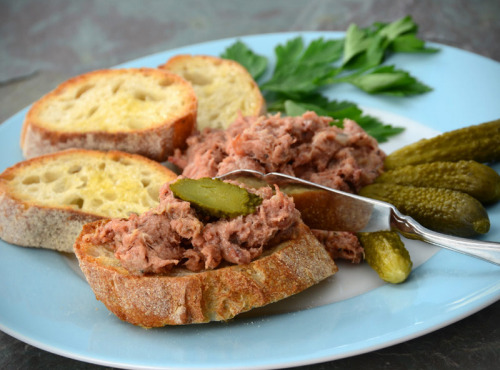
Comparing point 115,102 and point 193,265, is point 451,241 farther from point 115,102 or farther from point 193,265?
point 115,102

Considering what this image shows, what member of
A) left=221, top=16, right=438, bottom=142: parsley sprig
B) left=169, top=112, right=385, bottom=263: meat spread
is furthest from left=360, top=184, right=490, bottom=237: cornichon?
left=221, top=16, right=438, bottom=142: parsley sprig

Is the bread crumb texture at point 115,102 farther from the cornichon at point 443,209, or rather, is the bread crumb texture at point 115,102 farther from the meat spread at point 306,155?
the cornichon at point 443,209

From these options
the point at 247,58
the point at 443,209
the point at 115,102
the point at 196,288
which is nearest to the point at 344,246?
the point at 443,209

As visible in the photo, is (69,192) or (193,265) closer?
(193,265)

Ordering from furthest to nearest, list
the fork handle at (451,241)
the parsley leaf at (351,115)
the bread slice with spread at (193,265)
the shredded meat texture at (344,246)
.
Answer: the parsley leaf at (351,115) < the shredded meat texture at (344,246) < the bread slice with spread at (193,265) < the fork handle at (451,241)

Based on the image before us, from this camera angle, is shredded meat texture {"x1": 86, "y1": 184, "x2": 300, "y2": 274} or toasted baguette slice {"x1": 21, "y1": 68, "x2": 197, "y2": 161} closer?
shredded meat texture {"x1": 86, "y1": 184, "x2": 300, "y2": 274}

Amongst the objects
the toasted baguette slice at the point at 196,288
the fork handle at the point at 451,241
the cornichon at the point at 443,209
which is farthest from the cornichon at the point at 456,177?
the toasted baguette slice at the point at 196,288

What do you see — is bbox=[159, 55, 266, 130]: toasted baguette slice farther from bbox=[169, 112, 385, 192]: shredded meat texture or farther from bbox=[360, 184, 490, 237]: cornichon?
bbox=[360, 184, 490, 237]: cornichon
